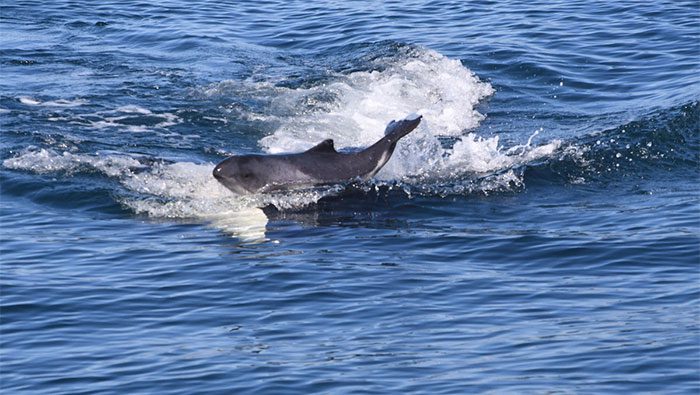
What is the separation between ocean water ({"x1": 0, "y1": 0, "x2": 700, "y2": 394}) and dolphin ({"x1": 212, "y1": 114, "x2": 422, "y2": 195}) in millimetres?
197

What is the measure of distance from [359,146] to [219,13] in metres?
13.2

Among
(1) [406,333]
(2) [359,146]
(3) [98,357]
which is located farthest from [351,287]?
(2) [359,146]

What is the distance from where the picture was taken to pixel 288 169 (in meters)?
18.0

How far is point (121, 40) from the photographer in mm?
29906

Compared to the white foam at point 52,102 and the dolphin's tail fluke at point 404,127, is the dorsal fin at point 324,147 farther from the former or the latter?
the white foam at point 52,102

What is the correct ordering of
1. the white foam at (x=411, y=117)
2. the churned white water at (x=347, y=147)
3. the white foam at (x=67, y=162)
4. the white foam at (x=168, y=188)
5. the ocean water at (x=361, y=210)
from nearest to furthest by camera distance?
the ocean water at (x=361, y=210) → the white foam at (x=168, y=188) → the churned white water at (x=347, y=147) → the white foam at (x=67, y=162) → the white foam at (x=411, y=117)

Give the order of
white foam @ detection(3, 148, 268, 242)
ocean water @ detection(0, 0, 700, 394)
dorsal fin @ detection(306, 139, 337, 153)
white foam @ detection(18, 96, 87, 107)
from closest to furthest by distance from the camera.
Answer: ocean water @ detection(0, 0, 700, 394), white foam @ detection(3, 148, 268, 242), dorsal fin @ detection(306, 139, 337, 153), white foam @ detection(18, 96, 87, 107)

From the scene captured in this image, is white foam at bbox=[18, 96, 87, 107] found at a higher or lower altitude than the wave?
higher

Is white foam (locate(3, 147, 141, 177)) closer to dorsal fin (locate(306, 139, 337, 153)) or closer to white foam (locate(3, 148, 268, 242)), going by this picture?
white foam (locate(3, 148, 268, 242))

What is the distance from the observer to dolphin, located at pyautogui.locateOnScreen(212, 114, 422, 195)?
1794 centimetres

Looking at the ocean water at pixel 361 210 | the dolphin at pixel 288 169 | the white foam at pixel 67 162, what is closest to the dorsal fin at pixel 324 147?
the dolphin at pixel 288 169

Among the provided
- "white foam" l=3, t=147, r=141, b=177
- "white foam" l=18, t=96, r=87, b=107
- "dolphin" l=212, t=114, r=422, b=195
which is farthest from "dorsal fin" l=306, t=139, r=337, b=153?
"white foam" l=18, t=96, r=87, b=107

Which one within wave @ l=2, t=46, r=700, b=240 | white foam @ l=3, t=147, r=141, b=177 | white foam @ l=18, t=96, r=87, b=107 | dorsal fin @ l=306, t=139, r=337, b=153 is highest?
dorsal fin @ l=306, t=139, r=337, b=153

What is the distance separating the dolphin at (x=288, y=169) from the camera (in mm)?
17938
